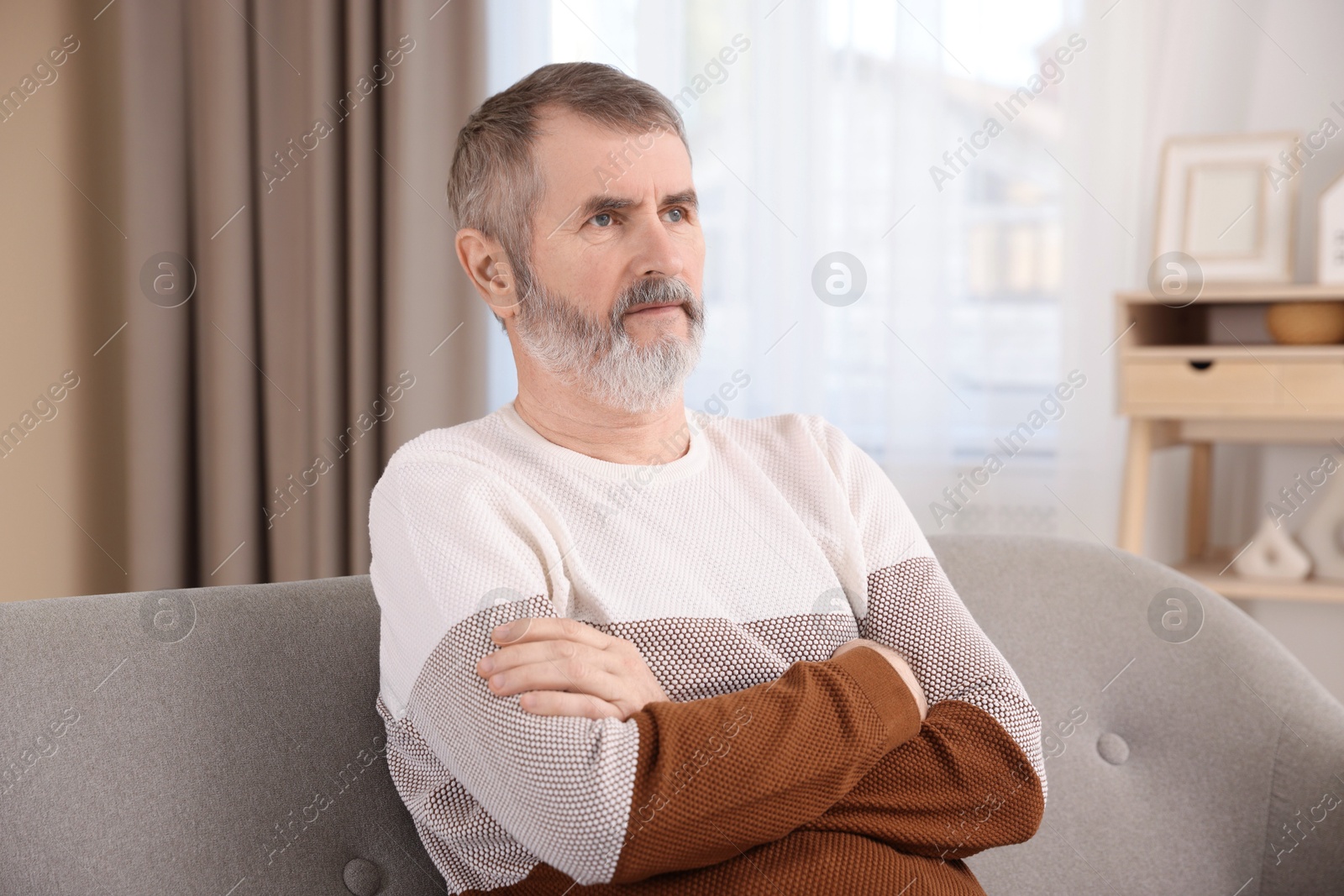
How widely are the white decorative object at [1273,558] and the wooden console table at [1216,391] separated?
3 centimetres

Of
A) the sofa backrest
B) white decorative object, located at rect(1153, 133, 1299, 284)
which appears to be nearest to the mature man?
the sofa backrest

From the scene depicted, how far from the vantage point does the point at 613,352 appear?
1.14 metres

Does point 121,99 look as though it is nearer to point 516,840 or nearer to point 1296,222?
point 516,840

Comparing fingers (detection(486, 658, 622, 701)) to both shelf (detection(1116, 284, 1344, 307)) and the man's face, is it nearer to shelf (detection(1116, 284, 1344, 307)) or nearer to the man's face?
the man's face

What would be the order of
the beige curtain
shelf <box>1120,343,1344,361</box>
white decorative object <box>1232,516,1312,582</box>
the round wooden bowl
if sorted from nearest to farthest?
shelf <box>1120,343,1344,361</box> → the round wooden bowl → white decorative object <box>1232,516,1312,582</box> → the beige curtain

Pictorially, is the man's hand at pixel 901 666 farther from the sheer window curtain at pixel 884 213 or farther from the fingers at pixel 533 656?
the sheer window curtain at pixel 884 213

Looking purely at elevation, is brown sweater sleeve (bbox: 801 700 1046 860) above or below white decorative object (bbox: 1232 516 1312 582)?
above

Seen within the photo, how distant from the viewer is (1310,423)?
2.33 m

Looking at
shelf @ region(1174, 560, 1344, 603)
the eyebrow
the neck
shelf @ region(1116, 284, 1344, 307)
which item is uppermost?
the eyebrow

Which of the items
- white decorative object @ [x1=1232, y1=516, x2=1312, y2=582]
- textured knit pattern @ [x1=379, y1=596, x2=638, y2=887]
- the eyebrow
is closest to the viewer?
textured knit pattern @ [x1=379, y1=596, x2=638, y2=887]

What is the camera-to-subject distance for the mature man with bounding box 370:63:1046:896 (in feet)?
2.81

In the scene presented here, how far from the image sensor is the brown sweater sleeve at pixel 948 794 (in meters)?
0.95

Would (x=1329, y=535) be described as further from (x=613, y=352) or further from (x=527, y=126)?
(x=527, y=126)

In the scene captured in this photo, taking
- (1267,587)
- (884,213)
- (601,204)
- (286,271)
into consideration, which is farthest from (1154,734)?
(286,271)
